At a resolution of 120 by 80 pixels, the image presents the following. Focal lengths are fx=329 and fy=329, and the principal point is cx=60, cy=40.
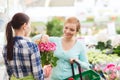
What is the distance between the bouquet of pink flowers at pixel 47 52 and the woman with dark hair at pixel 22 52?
0.25 meters

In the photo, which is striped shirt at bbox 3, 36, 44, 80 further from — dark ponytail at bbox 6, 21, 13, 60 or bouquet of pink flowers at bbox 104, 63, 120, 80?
bouquet of pink flowers at bbox 104, 63, 120, 80

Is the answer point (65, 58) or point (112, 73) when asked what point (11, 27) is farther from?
point (112, 73)

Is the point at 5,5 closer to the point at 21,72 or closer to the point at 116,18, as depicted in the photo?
the point at 21,72

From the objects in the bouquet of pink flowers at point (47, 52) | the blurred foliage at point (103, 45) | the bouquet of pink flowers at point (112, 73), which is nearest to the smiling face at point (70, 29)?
the bouquet of pink flowers at point (47, 52)

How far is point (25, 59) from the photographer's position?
271 cm

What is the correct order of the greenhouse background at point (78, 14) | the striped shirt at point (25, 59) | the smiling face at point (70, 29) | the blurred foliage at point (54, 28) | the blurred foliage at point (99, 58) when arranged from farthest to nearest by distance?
the greenhouse background at point (78, 14)
the blurred foliage at point (54, 28)
the blurred foliage at point (99, 58)
the smiling face at point (70, 29)
the striped shirt at point (25, 59)

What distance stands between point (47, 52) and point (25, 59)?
1.21 ft

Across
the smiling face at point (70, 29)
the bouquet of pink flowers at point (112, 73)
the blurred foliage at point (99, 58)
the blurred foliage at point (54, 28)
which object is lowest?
the bouquet of pink flowers at point (112, 73)

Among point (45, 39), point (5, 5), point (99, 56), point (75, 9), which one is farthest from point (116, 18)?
point (45, 39)

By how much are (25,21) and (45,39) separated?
1.40 feet

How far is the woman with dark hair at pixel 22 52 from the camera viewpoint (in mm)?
2697

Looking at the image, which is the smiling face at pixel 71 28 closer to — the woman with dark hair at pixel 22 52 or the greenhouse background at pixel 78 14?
the woman with dark hair at pixel 22 52

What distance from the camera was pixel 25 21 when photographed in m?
2.76

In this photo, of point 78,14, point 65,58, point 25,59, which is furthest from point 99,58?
point 78,14
